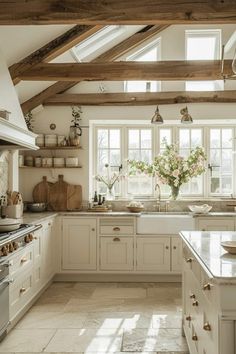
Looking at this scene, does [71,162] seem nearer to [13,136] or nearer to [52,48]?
[52,48]

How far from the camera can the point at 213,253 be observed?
2.35 metres

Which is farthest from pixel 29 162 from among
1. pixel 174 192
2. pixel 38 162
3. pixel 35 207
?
pixel 174 192

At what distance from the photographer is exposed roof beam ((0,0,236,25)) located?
3059 millimetres

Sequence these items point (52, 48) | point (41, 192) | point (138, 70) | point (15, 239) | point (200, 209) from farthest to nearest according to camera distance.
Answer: point (41, 192) < point (200, 209) < point (138, 70) < point (52, 48) < point (15, 239)

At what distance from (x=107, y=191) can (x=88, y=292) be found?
5.88 feet

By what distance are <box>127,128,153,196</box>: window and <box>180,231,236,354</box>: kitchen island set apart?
3021mm

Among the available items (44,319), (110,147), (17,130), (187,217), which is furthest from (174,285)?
(17,130)

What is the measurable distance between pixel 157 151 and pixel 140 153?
277 mm

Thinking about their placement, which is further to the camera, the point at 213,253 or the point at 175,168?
the point at 175,168

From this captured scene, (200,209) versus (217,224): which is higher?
(200,209)

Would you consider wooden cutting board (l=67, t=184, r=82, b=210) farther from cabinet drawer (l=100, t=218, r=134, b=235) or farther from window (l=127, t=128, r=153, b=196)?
window (l=127, t=128, r=153, b=196)

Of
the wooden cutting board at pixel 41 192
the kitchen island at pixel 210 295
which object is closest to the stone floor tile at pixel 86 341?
the kitchen island at pixel 210 295

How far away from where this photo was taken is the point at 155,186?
6008mm

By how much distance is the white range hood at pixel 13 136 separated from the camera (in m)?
3.35
